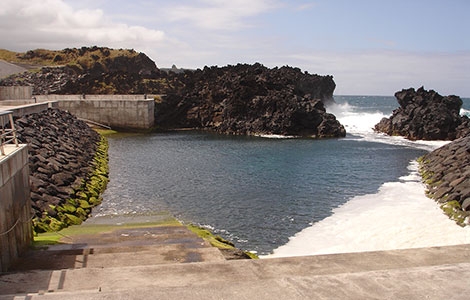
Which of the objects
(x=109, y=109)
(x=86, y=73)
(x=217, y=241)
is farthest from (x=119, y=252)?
(x=86, y=73)

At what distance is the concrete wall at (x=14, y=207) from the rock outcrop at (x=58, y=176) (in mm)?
3509

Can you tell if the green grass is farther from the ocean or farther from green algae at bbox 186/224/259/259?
green algae at bbox 186/224/259/259

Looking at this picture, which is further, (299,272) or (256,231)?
(256,231)

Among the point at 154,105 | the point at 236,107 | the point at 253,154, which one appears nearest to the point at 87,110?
the point at 154,105

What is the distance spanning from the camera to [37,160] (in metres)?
22.1

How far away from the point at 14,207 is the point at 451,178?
2631cm

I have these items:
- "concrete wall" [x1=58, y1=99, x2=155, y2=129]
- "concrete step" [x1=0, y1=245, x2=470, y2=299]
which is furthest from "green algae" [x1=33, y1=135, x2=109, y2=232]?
"concrete wall" [x1=58, y1=99, x2=155, y2=129]

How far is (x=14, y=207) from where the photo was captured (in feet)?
37.2

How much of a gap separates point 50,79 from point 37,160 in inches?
3376

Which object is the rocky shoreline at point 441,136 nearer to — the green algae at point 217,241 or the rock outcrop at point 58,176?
the green algae at point 217,241

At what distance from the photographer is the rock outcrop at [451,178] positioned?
22.1 m

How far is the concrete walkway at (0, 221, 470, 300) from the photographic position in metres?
6.52

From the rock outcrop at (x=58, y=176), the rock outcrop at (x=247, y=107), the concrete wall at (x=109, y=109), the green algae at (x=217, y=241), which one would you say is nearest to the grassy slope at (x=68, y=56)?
the rock outcrop at (x=247, y=107)

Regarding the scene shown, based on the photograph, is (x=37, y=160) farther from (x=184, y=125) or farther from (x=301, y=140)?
(x=184, y=125)
